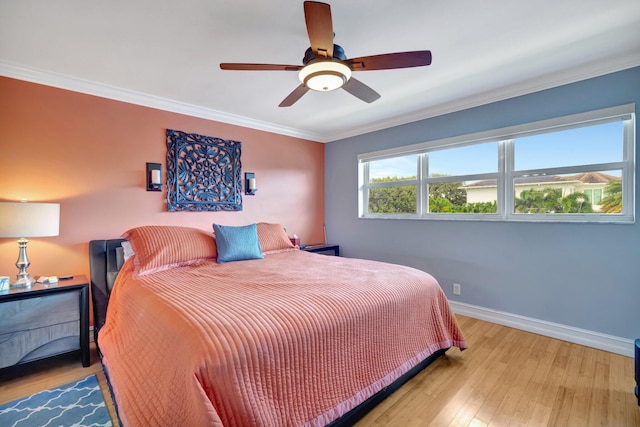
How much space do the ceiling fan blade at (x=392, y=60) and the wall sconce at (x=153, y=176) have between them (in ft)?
7.41

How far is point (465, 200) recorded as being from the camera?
10.7 ft

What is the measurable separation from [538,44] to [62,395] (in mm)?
4017

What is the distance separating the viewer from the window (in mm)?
2387

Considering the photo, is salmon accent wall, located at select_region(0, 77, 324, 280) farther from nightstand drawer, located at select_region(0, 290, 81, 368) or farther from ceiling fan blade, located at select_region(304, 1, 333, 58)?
ceiling fan blade, located at select_region(304, 1, 333, 58)

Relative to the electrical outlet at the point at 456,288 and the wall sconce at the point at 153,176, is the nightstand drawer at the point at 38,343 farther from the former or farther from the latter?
the electrical outlet at the point at 456,288

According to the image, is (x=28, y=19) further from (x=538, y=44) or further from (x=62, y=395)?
(x=538, y=44)

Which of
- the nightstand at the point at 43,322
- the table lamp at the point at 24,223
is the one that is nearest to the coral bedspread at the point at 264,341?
the nightstand at the point at 43,322

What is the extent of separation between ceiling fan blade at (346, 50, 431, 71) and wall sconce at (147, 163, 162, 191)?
2.26m

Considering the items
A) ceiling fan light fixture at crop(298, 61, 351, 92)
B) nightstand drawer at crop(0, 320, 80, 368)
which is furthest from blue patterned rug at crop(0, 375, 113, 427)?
ceiling fan light fixture at crop(298, 61, 351, 92)

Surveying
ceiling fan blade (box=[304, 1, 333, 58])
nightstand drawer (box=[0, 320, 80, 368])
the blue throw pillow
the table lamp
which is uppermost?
ceiling fan blade (box=[304, 1, 333, 58])

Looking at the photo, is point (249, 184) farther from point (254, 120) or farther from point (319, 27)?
point (319, 27)

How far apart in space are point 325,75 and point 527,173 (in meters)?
2.28

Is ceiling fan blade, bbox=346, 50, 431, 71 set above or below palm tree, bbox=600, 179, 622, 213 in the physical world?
above

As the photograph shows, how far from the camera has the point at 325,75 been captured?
71.4 inches
